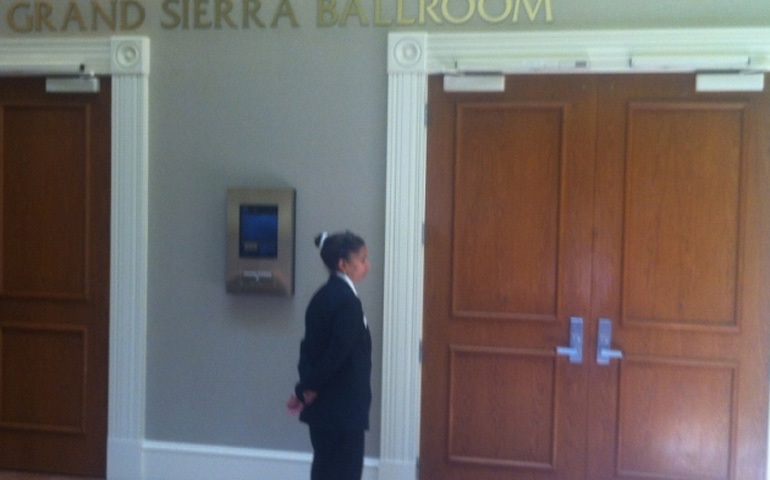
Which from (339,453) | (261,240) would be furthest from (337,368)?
(261,240)

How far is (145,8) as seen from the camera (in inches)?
156

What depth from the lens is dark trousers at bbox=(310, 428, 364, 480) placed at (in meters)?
2.91

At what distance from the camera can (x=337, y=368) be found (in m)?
2.82

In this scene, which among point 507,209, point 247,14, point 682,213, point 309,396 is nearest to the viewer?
point 309,396

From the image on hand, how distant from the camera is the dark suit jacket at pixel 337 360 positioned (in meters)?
2.82

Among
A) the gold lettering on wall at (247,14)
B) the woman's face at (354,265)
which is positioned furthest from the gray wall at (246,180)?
the woman's face at (354,265)

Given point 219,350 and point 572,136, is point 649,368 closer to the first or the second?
point 572,136

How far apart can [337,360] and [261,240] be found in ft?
4.03

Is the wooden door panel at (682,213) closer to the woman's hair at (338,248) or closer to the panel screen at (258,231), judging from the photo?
the woman's hair at (338,248)

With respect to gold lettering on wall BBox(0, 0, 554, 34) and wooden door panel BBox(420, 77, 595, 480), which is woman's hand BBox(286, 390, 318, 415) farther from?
gold lettering on wall BBox(0, 0, 554, 34)

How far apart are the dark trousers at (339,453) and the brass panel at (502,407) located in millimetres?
990

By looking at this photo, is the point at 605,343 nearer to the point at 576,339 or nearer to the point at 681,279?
the point at 576,339

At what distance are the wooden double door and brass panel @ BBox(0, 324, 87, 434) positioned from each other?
212 centimetres

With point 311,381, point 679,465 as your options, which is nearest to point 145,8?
point 311,381
